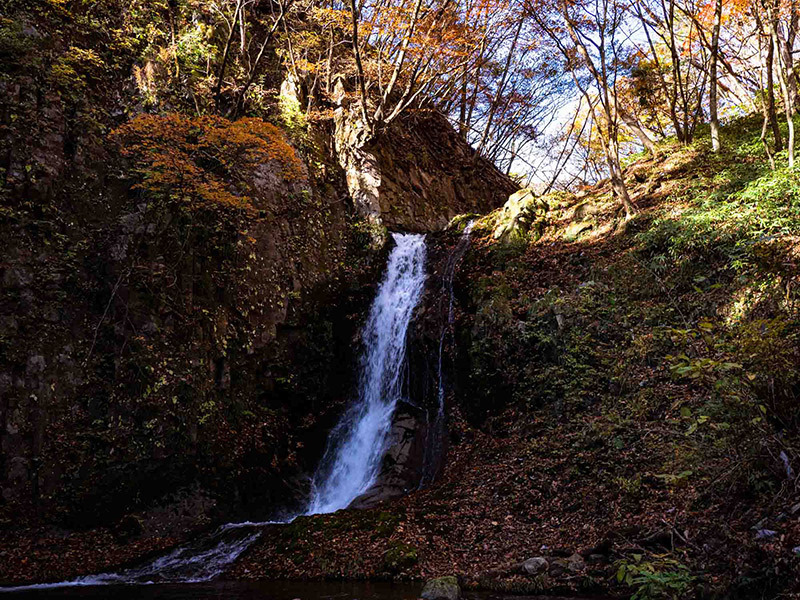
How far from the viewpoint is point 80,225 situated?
9703mm

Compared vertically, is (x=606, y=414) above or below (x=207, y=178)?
below

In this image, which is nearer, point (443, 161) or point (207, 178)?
point (207, 178)

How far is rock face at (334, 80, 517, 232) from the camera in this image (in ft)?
51.6

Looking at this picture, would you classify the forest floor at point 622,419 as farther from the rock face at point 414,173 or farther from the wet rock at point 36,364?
the rock face at point 414,173

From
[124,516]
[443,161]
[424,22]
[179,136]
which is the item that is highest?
[424,22]

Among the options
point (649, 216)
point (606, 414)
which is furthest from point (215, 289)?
point (649, 216)

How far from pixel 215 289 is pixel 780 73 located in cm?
1256

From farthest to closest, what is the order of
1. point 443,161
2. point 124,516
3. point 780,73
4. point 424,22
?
point 443,161 → point 424,22 → point 780,73 → point 124,516

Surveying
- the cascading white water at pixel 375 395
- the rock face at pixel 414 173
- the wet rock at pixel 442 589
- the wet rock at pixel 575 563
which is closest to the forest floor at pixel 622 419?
the wet rock at pixel 575 563

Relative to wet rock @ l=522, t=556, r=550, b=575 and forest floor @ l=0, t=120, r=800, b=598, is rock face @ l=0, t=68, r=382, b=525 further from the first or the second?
wet rock @ l=522, t=556, r=550, b=575

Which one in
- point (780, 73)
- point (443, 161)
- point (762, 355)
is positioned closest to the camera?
point (762, 355)

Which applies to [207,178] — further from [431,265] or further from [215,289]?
[431,265]

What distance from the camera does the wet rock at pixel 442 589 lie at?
209 inches

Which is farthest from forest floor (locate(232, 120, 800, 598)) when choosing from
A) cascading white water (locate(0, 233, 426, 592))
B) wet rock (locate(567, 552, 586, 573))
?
cascading white water (locate(0, 233, 426, 592))
